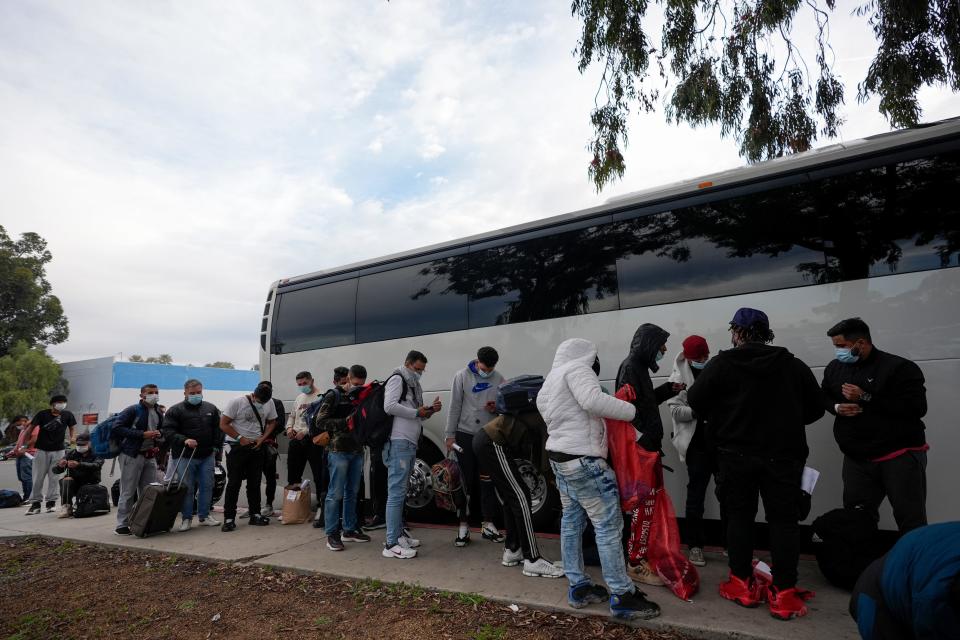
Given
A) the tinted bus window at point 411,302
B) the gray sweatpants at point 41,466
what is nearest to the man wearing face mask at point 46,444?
the gray sweatpants at point 41,466

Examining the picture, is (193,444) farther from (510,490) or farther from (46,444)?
(510,490)

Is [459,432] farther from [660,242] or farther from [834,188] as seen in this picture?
[834,188]

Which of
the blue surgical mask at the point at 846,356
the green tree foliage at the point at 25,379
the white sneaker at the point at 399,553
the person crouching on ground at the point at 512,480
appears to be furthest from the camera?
the green tree foliage at the point at 25,379

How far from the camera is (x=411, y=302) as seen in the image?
6.72m

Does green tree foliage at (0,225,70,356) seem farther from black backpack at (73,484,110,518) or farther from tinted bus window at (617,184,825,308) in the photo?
tinted bus window at (617,184,825,308)

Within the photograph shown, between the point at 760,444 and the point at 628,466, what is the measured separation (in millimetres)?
820

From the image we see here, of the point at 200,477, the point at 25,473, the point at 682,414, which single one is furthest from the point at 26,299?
the point at 682,414

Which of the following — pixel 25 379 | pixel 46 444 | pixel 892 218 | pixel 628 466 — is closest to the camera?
pixel 628 466

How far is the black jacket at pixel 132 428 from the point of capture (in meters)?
6.93

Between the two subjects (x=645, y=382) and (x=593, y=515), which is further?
(x=645, y=382)

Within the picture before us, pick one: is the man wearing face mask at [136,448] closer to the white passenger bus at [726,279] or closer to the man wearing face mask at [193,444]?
the man wearing face mask at [193,444]

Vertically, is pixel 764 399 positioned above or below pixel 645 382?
below

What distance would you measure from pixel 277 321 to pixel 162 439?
212 cm

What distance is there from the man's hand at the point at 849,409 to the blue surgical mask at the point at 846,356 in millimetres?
310
